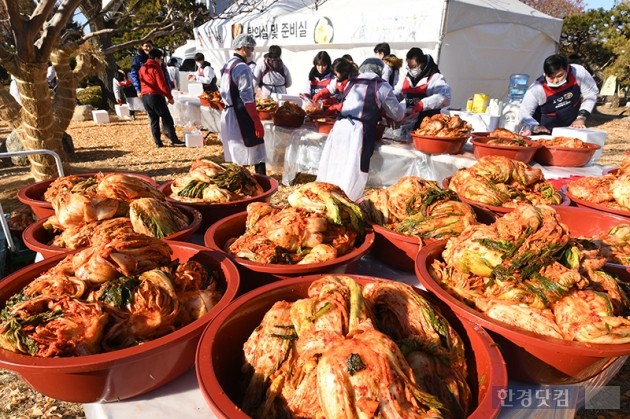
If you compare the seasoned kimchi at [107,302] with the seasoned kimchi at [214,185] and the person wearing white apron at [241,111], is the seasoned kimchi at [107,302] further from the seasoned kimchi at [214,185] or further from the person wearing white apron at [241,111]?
the person wearing white apron at [241,111]

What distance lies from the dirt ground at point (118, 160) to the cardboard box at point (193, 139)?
0.74ft

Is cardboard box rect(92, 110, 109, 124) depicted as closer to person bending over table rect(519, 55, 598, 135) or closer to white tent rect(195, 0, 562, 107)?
white tent rect(195, 0, 562, 107)

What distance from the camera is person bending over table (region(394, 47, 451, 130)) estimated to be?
21.0ft

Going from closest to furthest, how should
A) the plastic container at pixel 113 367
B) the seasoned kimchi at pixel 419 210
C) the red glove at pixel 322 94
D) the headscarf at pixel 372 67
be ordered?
the plastic container at pixel 113 367
the seasoned kimchi at pixel 419 210
the headscarf at pixel 372 67
the red glove at pixel 322 94

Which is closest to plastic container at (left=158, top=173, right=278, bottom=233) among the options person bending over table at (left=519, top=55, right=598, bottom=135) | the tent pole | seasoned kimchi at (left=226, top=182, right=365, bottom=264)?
seasoned kimchi at (left=226, top=182, right=365, bottom=264)

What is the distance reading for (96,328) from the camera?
1.29 meters

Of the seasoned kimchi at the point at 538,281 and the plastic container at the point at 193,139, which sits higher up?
the seasoned kimchi at the point at 538,281

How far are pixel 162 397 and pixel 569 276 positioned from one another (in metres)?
1.64

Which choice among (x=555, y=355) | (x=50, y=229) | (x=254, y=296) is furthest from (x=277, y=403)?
(x=50, y=229)

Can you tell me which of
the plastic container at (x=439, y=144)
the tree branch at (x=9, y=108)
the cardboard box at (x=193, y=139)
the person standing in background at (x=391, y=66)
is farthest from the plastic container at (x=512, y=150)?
the cardboard box at (x=193, y=139)

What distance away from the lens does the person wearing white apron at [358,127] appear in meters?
5.59

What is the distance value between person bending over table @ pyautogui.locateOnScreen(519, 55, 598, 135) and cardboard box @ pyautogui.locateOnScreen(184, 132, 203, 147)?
8748 mm

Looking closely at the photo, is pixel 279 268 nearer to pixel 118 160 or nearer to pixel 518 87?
pixel 118 160

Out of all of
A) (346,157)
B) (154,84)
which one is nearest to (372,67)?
(346,157)
